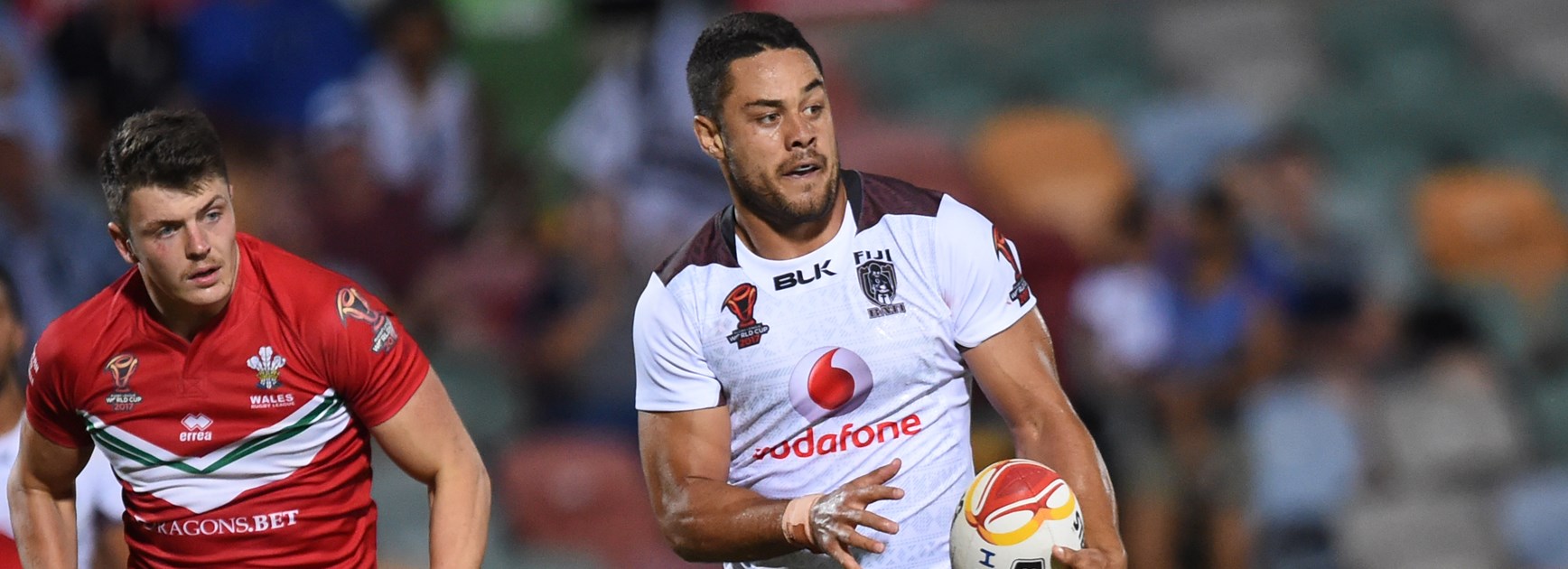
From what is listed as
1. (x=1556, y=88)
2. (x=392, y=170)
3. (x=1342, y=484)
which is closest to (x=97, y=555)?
(x=392, y=170)

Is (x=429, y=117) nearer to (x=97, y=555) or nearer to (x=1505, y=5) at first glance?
(x=97, y=555)

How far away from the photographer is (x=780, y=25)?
3881 mm

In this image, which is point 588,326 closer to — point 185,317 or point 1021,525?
point 185,317

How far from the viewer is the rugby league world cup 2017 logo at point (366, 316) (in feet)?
12.2

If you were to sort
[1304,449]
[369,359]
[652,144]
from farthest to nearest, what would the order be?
[652,144] < [1304,449] < [369,359]

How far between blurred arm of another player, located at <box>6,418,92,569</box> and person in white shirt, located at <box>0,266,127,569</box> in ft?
1.99

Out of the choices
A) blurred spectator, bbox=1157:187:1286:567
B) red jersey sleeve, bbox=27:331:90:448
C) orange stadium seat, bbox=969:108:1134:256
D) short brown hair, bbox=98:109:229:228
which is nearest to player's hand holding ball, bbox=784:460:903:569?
short brown hair, bbox=98:109:229:228

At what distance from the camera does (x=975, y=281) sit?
12.5 ft

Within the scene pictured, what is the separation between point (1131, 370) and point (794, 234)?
404 centimetres

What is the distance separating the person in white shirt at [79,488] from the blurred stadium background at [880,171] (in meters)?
2.33

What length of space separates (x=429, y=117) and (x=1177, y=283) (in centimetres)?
345

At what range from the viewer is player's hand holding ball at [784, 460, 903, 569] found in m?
3.46

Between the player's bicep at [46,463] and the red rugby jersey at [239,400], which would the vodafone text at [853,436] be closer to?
the red rugby jersey at [239,400]

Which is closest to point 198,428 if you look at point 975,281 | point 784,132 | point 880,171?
point 784,132
